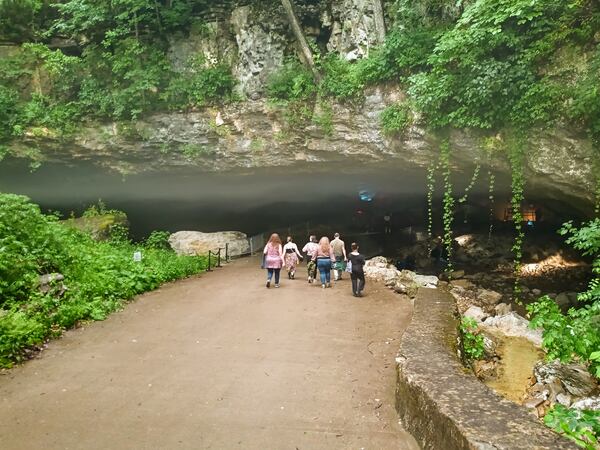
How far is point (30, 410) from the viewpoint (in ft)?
13.8

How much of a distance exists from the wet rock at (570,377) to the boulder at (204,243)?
12818 millimetres

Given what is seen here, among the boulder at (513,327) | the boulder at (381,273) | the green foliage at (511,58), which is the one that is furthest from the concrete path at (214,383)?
the green foliage at (511,58)

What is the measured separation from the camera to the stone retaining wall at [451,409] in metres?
2.76

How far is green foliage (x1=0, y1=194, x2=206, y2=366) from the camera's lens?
600 centimetres

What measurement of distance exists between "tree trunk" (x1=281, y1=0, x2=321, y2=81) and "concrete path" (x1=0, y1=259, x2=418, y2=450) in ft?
28.5

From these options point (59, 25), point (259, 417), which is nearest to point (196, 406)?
point (259, 417)

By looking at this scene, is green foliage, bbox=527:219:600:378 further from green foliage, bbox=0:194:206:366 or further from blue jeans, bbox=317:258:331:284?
green foliage, bbox=0:194:206:366

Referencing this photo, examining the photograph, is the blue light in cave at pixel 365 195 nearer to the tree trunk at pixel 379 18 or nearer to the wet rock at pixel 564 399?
the tree trunk at pixel 379 18

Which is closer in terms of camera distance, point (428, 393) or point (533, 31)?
point (428, 393)

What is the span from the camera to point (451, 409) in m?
3.21

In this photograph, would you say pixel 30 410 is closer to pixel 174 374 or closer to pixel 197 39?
pixel 174 374

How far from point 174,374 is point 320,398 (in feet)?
6.24

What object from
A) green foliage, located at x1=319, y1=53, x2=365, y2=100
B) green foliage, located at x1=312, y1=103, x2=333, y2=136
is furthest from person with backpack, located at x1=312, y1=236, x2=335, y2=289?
green foliage, located at x1=319, y1=53, x2=365, y2=100

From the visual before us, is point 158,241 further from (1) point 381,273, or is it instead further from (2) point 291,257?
(1) point 381,273
